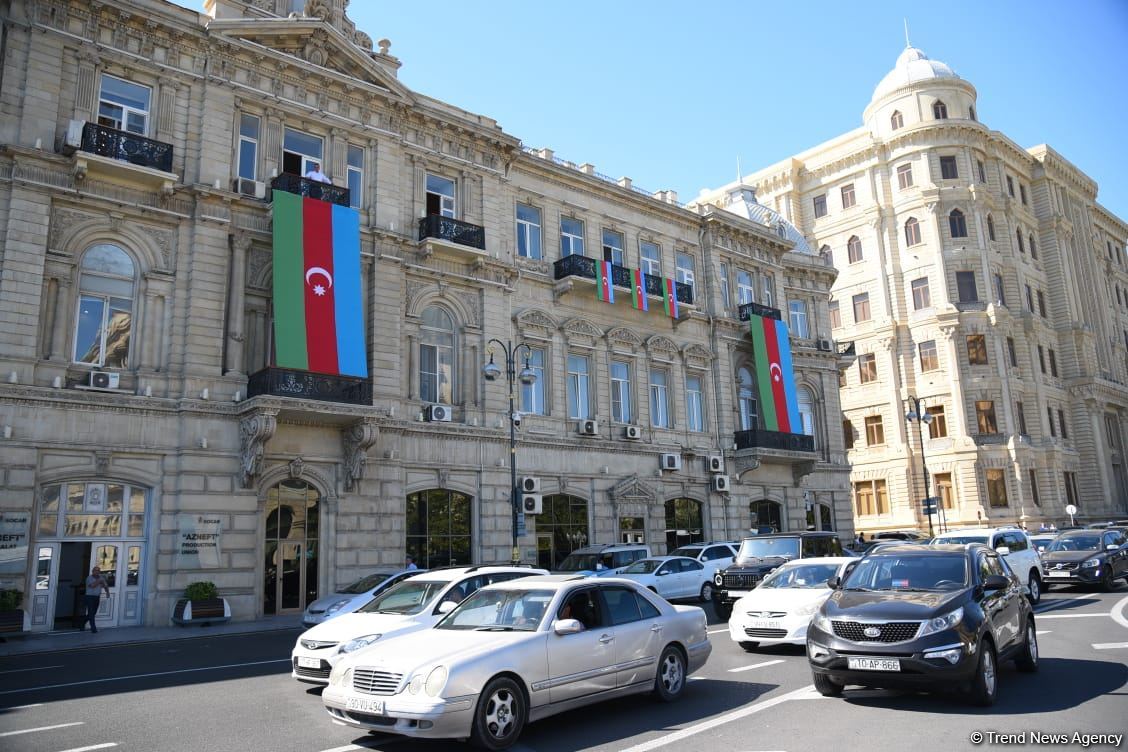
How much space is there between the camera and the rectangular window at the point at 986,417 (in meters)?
55.7

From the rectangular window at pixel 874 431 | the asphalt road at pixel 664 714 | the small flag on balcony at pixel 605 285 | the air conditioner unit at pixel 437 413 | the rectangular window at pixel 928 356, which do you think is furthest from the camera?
the rectangular window at pixel 874 431

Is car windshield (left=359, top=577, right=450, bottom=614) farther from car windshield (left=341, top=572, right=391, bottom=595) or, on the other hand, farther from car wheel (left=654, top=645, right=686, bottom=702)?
car windshield (left=341, top=572, right=391, bottom=595)

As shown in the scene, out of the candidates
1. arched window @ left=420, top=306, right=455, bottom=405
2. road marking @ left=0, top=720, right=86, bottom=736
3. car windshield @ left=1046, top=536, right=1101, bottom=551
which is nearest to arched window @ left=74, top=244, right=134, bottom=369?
arched window @ left=420, top=306, right=455, bottom=405

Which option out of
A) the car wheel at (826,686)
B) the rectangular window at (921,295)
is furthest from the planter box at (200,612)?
the rectangular window at (921,295)

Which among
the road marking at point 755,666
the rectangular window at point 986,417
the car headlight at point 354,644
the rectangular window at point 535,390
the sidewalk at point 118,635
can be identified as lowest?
the road marking at point 755,666

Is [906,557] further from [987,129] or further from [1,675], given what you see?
[987,129]

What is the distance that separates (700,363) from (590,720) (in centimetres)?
3010

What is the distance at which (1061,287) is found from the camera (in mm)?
65250

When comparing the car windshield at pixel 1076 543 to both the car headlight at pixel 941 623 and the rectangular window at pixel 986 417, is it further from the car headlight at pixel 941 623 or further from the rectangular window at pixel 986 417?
the rectangular window at pixel 986 417

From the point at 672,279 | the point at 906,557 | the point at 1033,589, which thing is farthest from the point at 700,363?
the point at 906,557

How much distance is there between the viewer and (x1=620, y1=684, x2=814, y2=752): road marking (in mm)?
7996

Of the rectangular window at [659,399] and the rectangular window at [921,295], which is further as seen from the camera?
the rectangular window at [921,295]

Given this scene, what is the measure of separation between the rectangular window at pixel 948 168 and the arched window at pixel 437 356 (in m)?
45.7

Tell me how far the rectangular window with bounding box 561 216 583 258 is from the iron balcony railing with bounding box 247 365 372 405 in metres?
12.6
